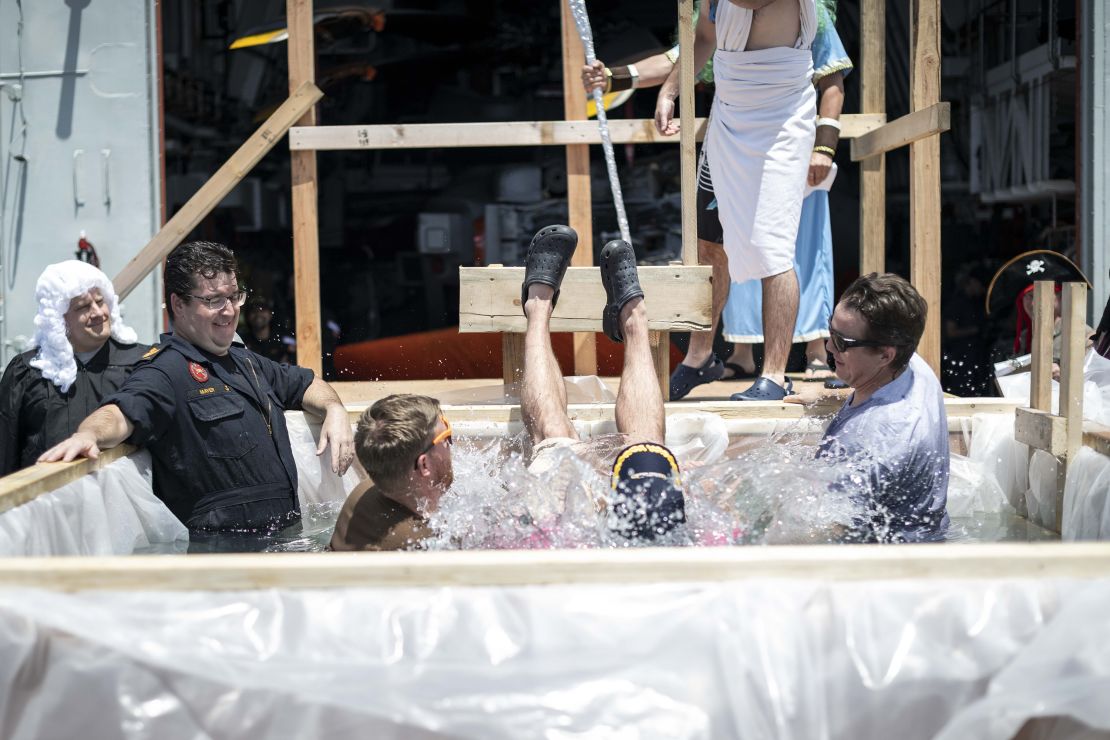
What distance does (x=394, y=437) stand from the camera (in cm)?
257

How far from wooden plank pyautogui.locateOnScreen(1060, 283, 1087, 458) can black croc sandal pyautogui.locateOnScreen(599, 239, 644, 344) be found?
4.09 ft

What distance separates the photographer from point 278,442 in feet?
11.5

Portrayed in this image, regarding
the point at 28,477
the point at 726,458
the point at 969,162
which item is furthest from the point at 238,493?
the point at 969,162

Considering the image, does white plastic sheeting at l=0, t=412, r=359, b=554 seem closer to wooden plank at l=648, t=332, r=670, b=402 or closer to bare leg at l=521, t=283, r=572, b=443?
bare leg at l=521, t=283, r=572, b=443

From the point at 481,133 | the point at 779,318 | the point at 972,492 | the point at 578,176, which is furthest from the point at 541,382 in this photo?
the point at 578,176

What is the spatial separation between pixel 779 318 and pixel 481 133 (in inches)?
65.2

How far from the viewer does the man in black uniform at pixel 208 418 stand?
3262 millimetres

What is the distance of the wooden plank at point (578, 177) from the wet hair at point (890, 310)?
2.40 meters

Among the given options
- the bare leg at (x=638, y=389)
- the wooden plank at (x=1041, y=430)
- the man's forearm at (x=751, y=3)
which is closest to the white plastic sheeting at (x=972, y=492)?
the wooden plank at (x=1041, y=430)

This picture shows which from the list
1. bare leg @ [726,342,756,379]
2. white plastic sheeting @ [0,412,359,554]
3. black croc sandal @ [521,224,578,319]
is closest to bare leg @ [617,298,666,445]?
black croc sandal @ [521,224,578,319]

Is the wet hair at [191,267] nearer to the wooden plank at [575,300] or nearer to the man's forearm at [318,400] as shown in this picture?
the man's forearm at [318,400]

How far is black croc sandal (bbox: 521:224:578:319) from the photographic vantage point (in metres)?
3.71

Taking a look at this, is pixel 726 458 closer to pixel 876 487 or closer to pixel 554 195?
pixel 876 487

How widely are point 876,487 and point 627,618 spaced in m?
1.24
